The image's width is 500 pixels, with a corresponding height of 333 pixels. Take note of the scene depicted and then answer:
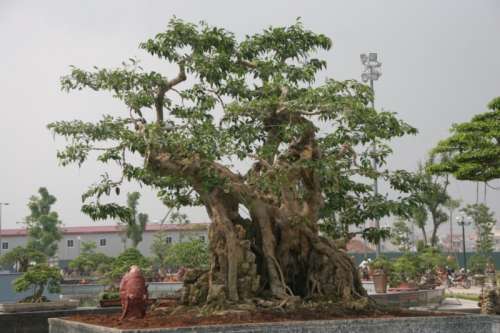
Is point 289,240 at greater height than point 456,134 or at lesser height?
lesser

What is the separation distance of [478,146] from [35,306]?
1158 cm

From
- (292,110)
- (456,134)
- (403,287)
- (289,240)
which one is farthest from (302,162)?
(403,287)

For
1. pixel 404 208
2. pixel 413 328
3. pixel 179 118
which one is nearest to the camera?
pixel 413 328

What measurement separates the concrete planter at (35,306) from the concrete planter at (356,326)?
13.7 ft

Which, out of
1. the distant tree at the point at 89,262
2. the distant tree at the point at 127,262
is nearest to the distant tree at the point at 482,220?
the distant tree at the point at 89,262

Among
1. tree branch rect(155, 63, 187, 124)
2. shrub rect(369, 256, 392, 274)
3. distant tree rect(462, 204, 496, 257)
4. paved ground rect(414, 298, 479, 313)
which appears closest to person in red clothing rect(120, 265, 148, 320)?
tree branch rect(155, 63, 187, 124)

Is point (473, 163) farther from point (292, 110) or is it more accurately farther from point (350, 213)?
point (292, 110)

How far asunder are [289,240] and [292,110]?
9.59ft

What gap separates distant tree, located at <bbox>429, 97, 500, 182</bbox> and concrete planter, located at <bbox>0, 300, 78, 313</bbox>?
406 inches

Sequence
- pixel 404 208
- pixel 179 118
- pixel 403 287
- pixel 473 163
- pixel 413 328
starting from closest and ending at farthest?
pixel 413 328
pixel 404 208
pixel 179 118
pixel 473 163
pixel 403 287

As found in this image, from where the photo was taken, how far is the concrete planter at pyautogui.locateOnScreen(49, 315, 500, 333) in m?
10.3

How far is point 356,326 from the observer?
11.0m

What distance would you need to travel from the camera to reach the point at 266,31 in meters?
13.6

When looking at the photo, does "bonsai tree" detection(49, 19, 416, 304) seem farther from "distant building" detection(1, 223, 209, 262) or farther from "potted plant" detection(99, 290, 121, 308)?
"distant building" detection(1, 223, 209, 262)
